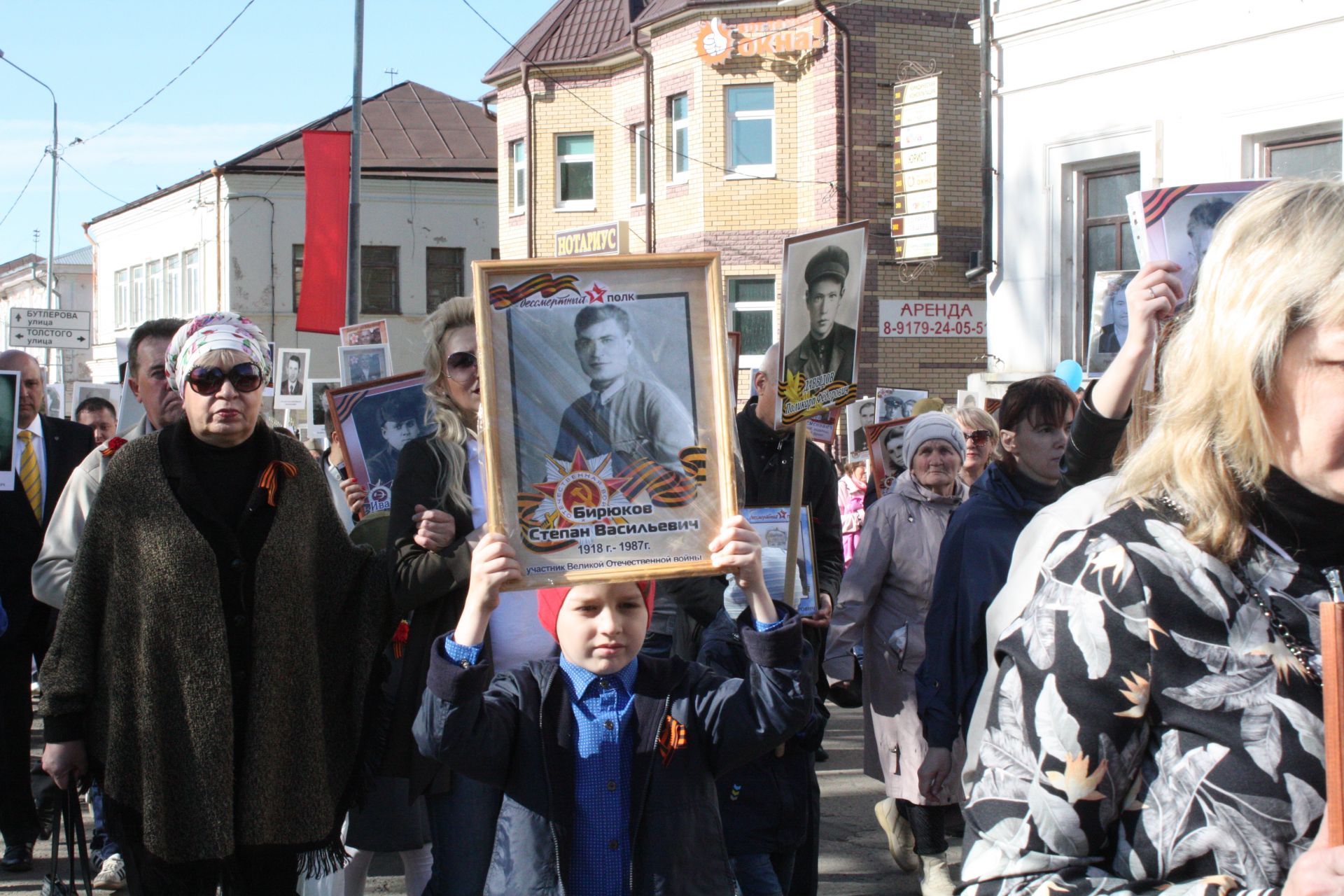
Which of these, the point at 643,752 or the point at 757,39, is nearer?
the point at 643,752

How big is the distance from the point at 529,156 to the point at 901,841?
92.1 ft

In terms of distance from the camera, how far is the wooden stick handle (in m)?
1.49

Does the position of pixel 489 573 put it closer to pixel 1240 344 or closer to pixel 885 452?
pixel 1240 344

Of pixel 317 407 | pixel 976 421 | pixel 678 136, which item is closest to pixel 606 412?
pixel 976 421

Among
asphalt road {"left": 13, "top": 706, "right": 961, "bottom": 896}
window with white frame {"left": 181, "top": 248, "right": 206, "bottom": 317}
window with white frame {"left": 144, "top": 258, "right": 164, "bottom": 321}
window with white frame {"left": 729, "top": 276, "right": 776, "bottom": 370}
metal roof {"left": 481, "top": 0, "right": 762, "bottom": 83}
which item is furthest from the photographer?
window with white frame {"left": 144, "top": 258, "right": 164, "bottom": 321}

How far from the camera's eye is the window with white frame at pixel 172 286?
44.9 meters

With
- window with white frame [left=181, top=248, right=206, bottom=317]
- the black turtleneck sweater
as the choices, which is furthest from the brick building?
the black turtleneck sweater

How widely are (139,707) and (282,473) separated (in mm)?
737

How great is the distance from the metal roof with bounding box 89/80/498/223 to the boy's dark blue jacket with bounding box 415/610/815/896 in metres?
38.6

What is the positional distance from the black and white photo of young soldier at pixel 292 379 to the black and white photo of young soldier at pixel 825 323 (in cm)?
1101

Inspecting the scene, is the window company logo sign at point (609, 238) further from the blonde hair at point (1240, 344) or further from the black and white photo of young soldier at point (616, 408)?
the blonde hair at point (1240, 344)

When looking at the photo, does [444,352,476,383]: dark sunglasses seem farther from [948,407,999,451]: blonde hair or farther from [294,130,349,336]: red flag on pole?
[294,130,349,336]: red flag on pole

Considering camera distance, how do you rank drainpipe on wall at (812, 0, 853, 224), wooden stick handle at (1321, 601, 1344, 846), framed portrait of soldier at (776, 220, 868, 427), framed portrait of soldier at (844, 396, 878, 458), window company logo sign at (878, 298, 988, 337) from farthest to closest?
drainpipe on wall at (812, 0, 853, 224)
window company logo sign at (878, 298, 988, 337)
framed portrait of soldier at (844, 396, 878, 458)
framed portrait of soldier at (776, 220, 868, 427)
wooden stick handle at (1321, 601, 1344, 846)

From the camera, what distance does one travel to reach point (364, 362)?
9.21 meters
